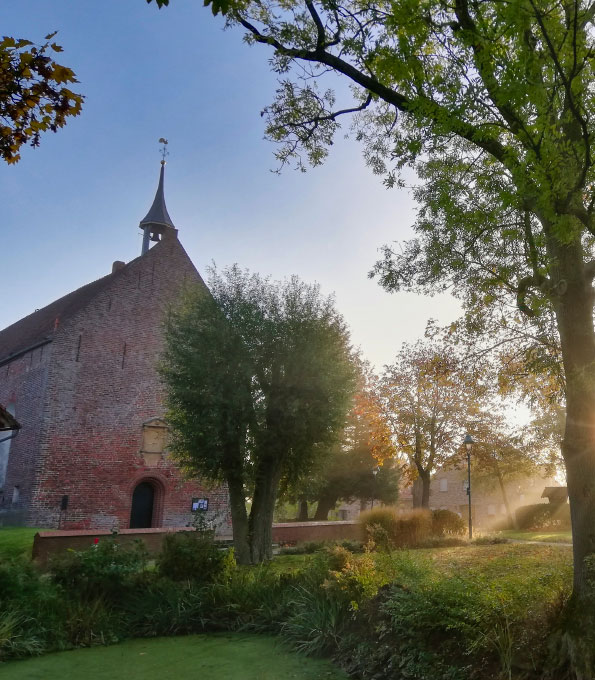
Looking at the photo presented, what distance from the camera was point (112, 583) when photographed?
9.42 metres

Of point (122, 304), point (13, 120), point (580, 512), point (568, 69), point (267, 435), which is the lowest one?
point (580, 512)

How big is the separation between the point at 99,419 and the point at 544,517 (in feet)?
79.5

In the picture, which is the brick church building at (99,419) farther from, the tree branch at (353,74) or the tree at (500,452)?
the tree branch at (353,74)

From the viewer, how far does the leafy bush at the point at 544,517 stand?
31.2 m

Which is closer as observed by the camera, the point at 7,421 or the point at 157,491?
the point at 7,421

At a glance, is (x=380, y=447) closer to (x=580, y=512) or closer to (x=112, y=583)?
(x=112, y=583)

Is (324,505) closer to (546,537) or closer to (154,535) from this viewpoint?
(546,537)

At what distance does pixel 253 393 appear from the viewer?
15648 millimetres

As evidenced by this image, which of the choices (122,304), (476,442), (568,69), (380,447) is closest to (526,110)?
(568,69)

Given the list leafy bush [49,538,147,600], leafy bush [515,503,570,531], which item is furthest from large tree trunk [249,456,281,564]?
leafy bush [515,503,570,531]

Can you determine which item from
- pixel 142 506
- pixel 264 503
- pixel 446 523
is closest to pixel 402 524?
pixel 446 523

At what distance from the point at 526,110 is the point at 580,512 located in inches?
189

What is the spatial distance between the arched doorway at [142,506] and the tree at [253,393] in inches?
360

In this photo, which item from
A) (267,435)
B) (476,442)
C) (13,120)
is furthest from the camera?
(476,442)
